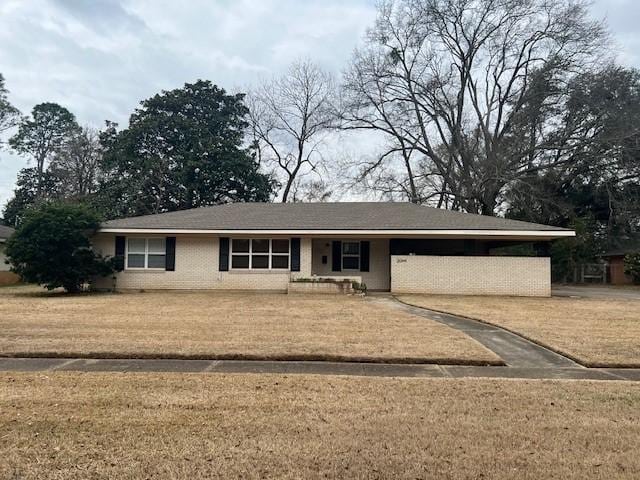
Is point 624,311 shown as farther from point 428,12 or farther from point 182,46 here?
point 428,12

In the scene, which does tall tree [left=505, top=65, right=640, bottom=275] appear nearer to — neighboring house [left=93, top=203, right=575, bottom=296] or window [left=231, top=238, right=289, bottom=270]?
neighboring house [left=93, top=203, right=575, bottom=296]

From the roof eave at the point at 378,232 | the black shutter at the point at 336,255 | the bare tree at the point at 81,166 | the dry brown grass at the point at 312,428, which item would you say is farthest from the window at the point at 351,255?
the bare tree at the point at 81,166

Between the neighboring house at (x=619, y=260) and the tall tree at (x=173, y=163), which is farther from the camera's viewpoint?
the tall tree at (x=173, y=163)

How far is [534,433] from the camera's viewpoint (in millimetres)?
4133

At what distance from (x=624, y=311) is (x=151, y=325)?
1189 cm

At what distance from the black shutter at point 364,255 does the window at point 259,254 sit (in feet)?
10.8

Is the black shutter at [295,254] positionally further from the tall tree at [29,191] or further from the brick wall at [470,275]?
the tall tree at [29,191]

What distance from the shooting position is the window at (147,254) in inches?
774

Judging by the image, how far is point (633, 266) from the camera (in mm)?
27531

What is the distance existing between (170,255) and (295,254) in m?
4.86

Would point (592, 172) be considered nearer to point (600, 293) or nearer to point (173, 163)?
point (600, 293)

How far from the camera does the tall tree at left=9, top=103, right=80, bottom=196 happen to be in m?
46.6

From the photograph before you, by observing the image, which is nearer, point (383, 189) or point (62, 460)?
point (62, 460)

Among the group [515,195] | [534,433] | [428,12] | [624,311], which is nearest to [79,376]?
[534,433]
